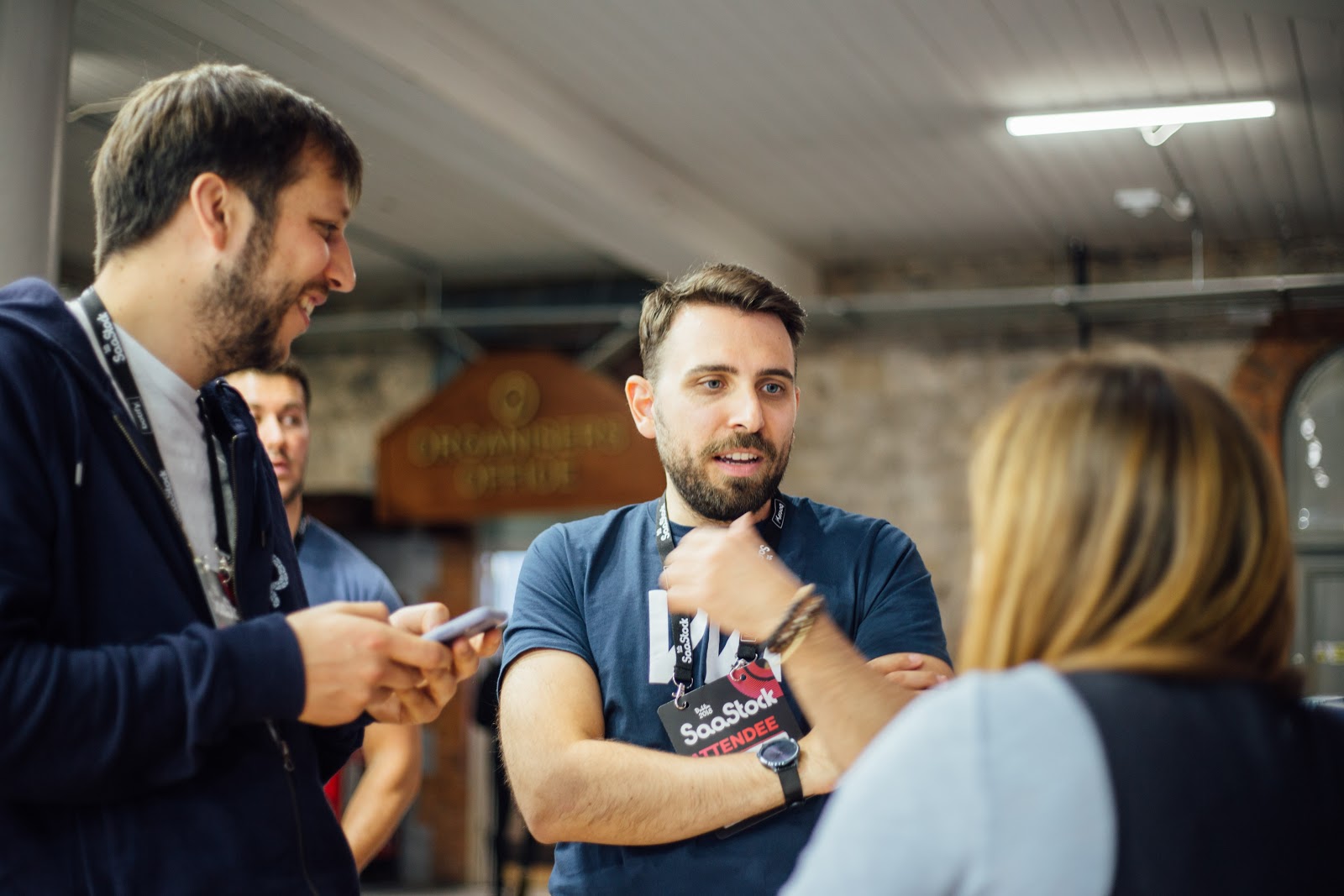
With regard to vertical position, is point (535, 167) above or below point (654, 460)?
above

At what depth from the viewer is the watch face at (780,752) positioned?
1.79 metres

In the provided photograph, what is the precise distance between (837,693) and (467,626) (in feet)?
1.50

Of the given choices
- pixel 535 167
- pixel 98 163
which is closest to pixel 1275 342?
pixel 535 167

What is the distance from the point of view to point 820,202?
24.8ft

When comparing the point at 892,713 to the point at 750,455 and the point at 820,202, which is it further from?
the point at 820,202

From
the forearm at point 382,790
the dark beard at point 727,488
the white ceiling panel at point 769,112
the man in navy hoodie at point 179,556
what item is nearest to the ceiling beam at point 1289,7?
the white ceiling panel at point 769,112

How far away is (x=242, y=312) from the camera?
4.87ft

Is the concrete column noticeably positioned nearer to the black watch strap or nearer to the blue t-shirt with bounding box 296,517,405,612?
the blue t-shirt with bounding box 296,517,405,612

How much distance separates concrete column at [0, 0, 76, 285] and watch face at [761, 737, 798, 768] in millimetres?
2793

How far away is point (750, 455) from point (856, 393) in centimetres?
684

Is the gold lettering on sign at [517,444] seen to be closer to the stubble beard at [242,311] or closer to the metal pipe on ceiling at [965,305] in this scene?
the metal pipe on ceiling at [965,305]

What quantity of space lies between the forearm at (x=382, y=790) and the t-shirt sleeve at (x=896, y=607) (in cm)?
135

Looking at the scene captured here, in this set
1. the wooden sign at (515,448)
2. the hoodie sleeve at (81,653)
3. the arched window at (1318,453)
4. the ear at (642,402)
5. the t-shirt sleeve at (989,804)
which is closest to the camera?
the t-shirt sleeve at (989,804)

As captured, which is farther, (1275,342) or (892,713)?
(1275,342)
